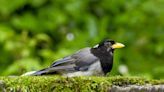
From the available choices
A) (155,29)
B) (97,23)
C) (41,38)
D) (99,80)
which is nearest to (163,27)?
(155,29)

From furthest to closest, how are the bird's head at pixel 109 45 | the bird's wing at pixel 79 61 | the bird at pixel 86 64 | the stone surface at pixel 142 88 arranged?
the bird's head at pixel 109 45
the bird's wing at pixel 79 61
the bird at pixel 86 64
the stone surface at pixel 142 88

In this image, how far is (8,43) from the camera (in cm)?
627

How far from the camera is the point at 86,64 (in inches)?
169

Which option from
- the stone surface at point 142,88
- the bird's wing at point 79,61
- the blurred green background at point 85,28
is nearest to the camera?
the stone surface at point 142,88

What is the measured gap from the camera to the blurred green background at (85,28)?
6.42 meters

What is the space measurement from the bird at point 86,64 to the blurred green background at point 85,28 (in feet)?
5.66

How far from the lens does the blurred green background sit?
21.1 feet

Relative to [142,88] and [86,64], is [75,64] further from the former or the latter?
[142,88]

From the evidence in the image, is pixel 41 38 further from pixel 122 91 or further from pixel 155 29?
pixel 122 91

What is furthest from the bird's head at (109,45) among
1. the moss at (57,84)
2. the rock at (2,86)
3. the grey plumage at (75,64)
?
the rock at (2,86)

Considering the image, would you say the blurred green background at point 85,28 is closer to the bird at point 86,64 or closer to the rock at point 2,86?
the bird at point 86,64

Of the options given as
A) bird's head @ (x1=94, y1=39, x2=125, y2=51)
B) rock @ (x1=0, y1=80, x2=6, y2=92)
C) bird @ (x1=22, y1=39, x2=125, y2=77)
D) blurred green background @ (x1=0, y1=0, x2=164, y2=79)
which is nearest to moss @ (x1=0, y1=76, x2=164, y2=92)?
rock @ (x1=0, y1=80, x2=6, y2=92)

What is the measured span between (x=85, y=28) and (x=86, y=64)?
8.78 ft

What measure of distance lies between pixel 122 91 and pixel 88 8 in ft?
14.1
